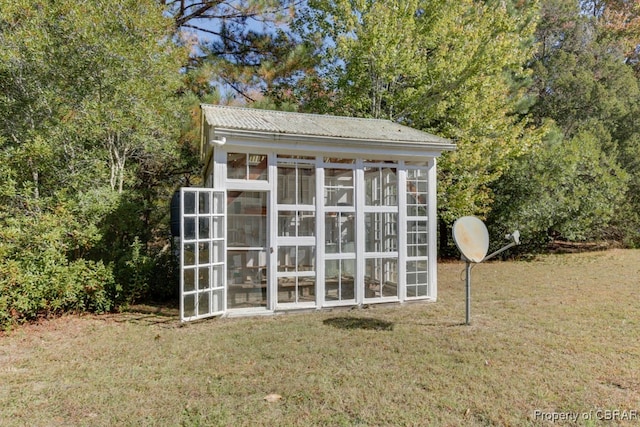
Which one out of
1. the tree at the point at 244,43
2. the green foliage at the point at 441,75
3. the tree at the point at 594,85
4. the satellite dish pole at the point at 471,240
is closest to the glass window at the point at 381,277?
the satellite dish pole at the point at 471,240

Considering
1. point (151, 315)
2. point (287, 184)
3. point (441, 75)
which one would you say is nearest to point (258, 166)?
point (287, 184)

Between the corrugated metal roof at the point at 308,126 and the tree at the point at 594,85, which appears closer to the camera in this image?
the corrugated metal roof at the point at 308,126

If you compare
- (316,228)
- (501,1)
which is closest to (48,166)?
(316,228)

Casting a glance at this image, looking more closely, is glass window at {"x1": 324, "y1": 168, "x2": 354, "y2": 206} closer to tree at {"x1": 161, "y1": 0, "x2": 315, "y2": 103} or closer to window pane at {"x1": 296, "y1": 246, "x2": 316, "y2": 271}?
window pane at {"x1": 296, "y1": 246, "x2": 316, "y2": 271}

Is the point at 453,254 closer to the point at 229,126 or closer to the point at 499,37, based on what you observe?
the point at 499,37

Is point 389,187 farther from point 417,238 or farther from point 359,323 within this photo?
point 359,323

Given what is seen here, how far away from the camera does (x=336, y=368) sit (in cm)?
394

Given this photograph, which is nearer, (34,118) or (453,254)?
(34,118)

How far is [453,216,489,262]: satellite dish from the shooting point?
5.05 metres

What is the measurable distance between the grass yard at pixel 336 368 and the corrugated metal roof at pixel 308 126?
294 centimetres

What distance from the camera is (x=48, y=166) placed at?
246 inches

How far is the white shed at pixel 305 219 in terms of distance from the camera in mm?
5750

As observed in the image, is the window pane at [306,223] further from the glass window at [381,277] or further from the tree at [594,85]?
the tree at [594,85]

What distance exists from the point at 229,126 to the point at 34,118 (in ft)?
11.7
